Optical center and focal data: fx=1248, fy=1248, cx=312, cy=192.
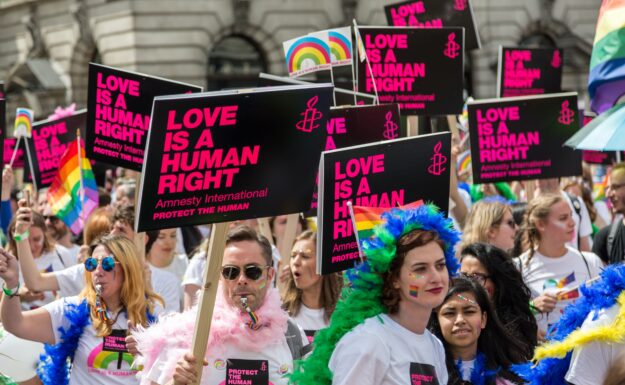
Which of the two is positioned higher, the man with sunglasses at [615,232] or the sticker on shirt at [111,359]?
the man with sunglasses at [615,232]

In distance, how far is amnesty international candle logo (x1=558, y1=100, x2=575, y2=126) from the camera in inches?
397

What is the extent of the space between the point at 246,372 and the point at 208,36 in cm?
2568

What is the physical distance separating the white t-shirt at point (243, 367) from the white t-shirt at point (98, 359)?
844 millimetres

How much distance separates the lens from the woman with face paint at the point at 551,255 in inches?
291

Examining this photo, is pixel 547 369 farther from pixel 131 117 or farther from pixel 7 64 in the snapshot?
pixel 7 64

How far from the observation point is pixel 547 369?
4516 mm

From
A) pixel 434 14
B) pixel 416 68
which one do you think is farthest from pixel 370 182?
pixel 434 14

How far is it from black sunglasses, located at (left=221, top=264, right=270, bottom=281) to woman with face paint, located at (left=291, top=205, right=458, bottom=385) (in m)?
0.80

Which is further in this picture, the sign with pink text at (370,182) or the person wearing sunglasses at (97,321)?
the person wearing sunglasses at (97,321)

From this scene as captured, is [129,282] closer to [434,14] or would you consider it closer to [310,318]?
[310,318]

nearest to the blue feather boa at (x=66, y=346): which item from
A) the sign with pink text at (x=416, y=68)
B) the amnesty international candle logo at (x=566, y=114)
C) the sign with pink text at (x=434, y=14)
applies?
the sign with pink text at (x=416, y=68)

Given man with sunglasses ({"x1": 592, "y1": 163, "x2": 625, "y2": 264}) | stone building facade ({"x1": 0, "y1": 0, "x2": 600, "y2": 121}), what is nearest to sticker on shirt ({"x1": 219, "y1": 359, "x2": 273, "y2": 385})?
man with sunglasses ({"x1": 592, "y1": 163, "x2": 625, "y2": 264})

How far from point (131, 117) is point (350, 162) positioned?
2624mm

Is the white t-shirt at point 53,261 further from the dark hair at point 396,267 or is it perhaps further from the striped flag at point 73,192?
the dark hair at point 396,267
